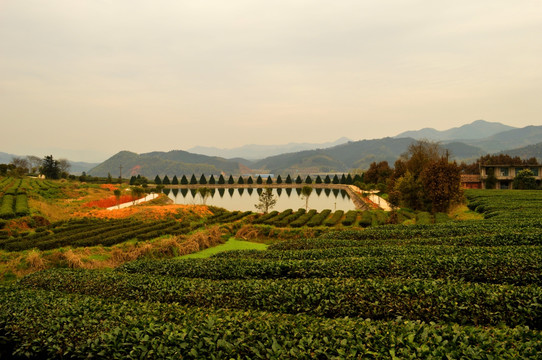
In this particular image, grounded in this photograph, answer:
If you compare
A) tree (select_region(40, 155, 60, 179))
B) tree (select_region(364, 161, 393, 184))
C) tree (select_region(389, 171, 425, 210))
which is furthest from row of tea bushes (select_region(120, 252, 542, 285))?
tree (select_region(40, 155, 60, 179))

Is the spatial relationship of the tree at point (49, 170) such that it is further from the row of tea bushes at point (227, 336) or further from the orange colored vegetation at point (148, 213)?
the row of tea bushes at point (227, 336)

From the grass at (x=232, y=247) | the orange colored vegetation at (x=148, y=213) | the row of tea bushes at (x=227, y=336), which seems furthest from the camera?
the orange colored vegetation at (x=148, y=213)

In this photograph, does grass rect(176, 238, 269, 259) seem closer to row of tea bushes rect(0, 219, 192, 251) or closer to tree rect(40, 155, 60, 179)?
row of tea bushes rect(0, 219, 192, 251)

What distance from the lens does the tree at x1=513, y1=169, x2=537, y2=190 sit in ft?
194

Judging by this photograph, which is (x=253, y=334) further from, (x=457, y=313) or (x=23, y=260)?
(x=23, y=260)

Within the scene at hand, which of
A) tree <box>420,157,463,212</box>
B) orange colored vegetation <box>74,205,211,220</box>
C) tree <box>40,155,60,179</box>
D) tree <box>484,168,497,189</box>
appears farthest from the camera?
tree <box>40,155,60,179</box>

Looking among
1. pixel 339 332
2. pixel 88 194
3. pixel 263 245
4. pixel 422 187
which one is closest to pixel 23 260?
pixel 263 245

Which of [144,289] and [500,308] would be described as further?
[144,289]

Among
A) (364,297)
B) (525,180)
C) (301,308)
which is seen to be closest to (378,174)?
(525,180)

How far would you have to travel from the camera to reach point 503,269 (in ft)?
37.5

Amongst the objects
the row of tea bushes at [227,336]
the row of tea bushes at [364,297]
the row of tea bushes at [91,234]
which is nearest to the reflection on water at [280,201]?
the row of tea bushes at [91,234]

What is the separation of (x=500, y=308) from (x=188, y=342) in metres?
7.15

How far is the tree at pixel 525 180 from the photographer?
2329 inches

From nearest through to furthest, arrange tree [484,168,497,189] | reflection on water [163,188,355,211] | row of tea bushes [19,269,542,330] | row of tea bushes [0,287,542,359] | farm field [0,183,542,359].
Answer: row of tea bushes [0,287,542,359], farm field [0,183,542,359], row of tea bushes [19,269,542,330], reflection on water [163,188,355,211], tree [484,168,497,189]
